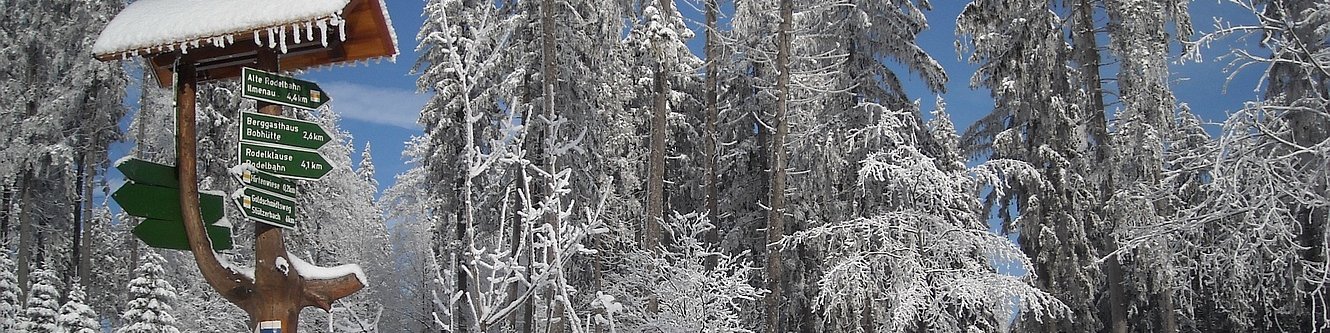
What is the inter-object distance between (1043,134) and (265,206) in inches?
565

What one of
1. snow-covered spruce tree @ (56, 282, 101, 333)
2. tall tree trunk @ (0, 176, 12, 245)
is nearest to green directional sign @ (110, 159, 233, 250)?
snow-covered spruce tree @ (56, 282, 101, 333)

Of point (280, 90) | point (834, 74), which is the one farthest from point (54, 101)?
point (280, 90)

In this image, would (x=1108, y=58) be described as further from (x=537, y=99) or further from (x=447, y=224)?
(x=447, y=224)

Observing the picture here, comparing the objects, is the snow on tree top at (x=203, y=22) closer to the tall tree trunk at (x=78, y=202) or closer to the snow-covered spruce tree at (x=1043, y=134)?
the snow-covered spruce tree at (x=1043, y=134)

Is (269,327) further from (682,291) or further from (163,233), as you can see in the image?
(682,291)

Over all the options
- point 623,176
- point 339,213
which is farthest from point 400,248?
point 623,176

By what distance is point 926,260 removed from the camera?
478 inches

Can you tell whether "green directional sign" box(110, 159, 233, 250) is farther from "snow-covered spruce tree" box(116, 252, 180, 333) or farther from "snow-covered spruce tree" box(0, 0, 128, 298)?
"snow-covered spruce tree" box(0, 0, 128, 298)

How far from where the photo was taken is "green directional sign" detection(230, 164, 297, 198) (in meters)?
5.29

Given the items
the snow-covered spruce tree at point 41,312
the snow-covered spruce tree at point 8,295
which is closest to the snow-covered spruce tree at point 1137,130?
the snow-covered spruce tree at point 41,312

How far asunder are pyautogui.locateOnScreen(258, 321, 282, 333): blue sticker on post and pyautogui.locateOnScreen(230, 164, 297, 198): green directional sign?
71cm

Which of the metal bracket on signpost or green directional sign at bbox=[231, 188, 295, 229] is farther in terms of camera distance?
the metal bracket on signpost

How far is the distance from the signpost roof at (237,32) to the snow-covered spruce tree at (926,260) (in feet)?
24.4

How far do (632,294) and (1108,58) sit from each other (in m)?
9.39
